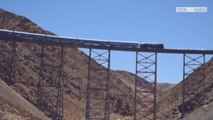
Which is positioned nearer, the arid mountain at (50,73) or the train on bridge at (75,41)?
the train on bridge at (75,41)

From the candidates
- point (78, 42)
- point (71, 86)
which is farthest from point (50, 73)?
point (78, 42)

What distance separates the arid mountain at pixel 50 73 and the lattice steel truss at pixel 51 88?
21 cm

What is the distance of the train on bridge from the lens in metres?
53.2

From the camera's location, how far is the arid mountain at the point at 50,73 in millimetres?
60812

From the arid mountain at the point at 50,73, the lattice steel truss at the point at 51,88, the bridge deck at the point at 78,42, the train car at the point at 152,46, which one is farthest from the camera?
the arid mountain at the point at 50,73

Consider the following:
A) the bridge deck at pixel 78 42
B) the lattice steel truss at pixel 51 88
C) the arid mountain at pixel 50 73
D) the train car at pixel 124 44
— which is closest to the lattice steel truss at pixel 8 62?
the arid mountain at pixel 50 73

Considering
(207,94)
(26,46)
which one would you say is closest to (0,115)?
(207,94)

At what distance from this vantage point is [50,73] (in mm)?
72125

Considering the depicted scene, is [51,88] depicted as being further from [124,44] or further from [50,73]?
[124,44]

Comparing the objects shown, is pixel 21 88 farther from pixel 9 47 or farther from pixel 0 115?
pixel 0 115

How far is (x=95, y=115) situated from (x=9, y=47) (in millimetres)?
15087

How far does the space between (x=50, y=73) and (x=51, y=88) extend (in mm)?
3805

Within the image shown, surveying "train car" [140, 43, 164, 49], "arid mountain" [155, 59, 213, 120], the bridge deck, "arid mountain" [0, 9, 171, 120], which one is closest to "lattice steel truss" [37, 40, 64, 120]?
"arid mountain" [0, 9, 171, 120]

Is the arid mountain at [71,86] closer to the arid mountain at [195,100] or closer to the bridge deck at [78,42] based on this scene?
the arid mountain at [195,100]
